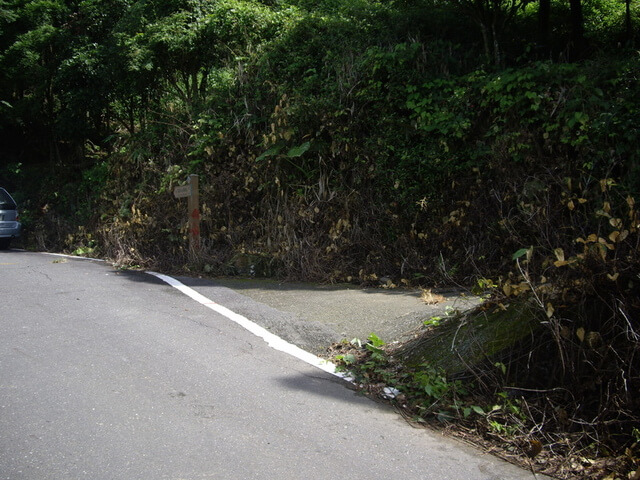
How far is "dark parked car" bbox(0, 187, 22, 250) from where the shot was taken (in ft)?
51.4

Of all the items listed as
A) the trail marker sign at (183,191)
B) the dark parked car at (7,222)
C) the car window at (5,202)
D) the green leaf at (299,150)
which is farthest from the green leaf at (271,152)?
the car window at (5,202)

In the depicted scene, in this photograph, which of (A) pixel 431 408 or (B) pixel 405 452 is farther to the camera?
(A) pixel 431 408

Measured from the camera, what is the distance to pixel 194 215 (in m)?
11.2

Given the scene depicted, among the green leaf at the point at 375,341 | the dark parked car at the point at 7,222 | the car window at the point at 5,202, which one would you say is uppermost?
the car window at the point at 5,202

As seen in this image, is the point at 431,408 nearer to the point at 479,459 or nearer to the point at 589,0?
the point at 479,459

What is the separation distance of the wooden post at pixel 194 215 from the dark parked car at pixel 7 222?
7.48m

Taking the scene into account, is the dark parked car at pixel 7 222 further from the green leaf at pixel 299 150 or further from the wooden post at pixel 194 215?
the green leaf at pixel 299 150

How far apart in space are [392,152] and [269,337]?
16.5 feet

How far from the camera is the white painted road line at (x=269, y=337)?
543 centimetres

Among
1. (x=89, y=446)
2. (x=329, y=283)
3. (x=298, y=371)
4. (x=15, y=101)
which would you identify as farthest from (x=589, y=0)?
(x=15, y=101)

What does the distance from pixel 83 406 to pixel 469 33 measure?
10653mm

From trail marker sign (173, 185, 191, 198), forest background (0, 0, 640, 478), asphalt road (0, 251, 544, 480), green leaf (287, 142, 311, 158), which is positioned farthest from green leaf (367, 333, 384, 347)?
trail marker sign (173, 185, 191, 198)

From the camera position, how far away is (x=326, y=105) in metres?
10.8

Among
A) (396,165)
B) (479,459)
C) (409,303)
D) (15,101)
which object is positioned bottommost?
(479,459)
